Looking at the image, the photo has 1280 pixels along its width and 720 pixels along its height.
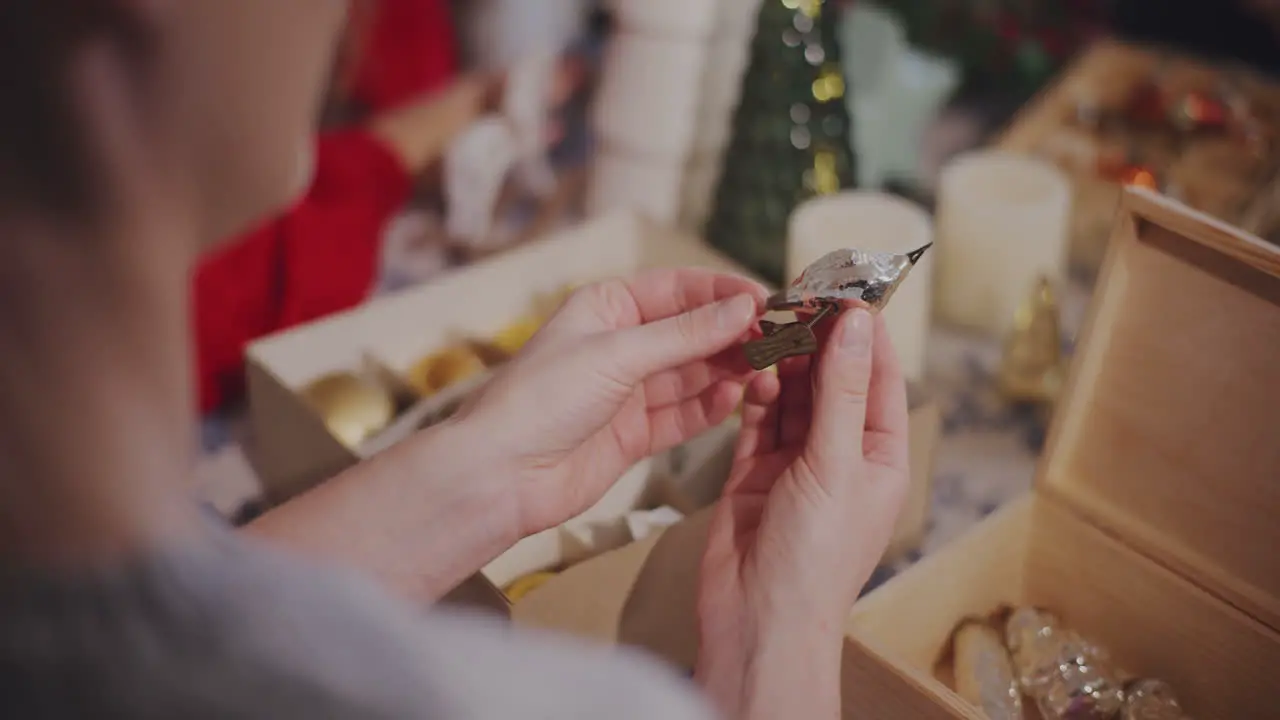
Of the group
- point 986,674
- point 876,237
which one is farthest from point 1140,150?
point 986,674

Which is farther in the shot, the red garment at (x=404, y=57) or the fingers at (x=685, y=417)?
the red garment at (x=404, y=57)

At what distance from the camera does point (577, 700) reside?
326mm

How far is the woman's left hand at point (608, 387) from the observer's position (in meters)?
0.62

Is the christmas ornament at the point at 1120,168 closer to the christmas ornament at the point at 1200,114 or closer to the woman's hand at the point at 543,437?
the christmas ornament at the point at 1200,114

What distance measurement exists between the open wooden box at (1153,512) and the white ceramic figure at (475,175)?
1.87 ft

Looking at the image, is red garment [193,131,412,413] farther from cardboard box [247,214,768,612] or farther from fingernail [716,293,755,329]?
fingernail [716,293,755,329]

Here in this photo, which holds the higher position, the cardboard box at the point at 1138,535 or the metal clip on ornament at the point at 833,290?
the metal clip on ornament at the point at 833,290

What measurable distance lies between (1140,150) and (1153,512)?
1.79ft

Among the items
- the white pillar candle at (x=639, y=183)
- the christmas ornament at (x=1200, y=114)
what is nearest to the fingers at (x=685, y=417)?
the white pillar candle at (x=639, y=183)

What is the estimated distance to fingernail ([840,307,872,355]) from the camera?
57 cm

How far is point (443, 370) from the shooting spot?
0.83 m

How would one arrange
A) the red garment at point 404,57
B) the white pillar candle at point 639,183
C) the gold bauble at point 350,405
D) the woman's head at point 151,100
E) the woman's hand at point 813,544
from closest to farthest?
the woman's head at point 151,100
the woman's hand at point 813,544
the gold bauble at point 350,405
the white pillar candle at point 639,183
the red garment at point 404,57

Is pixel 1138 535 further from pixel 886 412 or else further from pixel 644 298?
pixel 644 298

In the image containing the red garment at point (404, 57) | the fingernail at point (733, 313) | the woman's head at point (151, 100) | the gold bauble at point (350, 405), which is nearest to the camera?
the woman's head at point (151, 100)
